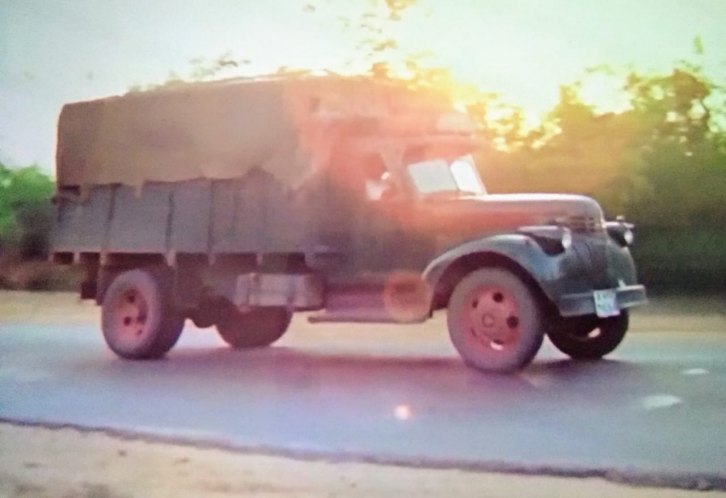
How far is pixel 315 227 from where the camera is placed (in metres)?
4.10

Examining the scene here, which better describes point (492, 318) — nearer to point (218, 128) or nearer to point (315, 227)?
point (315, 227)

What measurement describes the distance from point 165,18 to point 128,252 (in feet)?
3.79

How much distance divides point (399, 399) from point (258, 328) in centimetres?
103

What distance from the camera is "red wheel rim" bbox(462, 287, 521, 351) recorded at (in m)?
3.72

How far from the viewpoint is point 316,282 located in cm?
413

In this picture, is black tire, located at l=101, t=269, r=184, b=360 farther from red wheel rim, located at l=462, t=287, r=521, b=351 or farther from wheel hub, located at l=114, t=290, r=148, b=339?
red wheel rim, located at l=462, t=287, r=521, b=351

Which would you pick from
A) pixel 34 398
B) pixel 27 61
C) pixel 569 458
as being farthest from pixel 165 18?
pixel 569 458

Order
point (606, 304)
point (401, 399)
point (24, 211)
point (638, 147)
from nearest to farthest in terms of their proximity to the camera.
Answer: point (638, 147) → point (401, 399) → point (606, 304) → point (24, 211)

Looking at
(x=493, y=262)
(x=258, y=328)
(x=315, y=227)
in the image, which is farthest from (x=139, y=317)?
(x=493, y=262)

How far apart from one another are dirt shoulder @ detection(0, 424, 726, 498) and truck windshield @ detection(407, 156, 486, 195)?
134cm

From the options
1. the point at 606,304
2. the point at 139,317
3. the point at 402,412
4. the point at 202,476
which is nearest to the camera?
the point at 202,476

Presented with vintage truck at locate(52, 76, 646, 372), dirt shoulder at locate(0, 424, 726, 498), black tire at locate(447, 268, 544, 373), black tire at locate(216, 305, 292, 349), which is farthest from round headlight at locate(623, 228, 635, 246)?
black tire at locate(216, 305, 292, 349)

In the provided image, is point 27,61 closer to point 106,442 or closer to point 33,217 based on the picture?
point 33,217

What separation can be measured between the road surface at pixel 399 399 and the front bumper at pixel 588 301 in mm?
83
